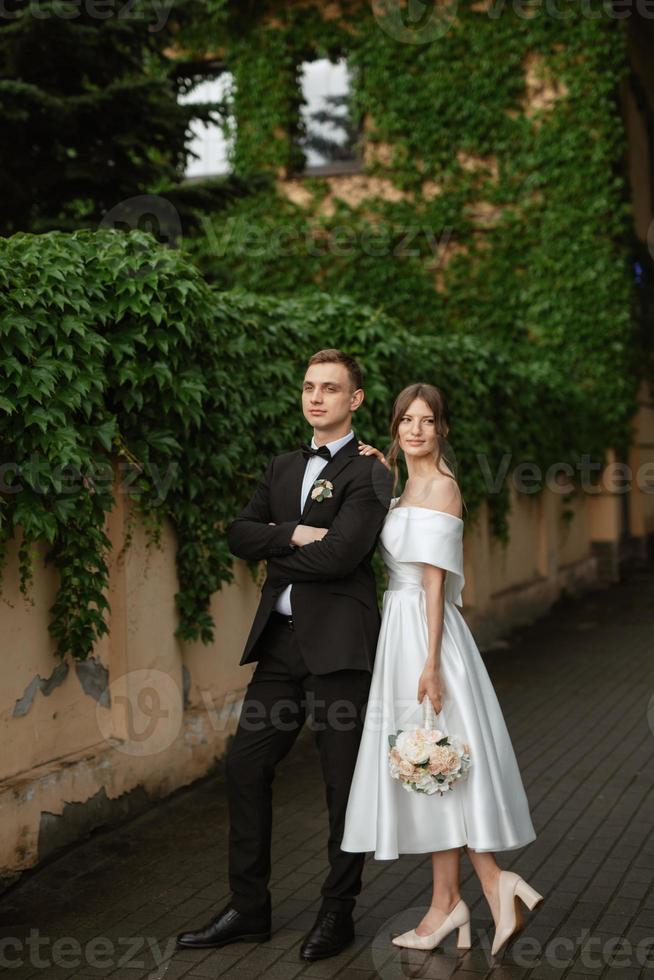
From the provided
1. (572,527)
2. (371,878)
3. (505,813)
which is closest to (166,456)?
(371,878)

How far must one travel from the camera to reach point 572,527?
1566 centimetres

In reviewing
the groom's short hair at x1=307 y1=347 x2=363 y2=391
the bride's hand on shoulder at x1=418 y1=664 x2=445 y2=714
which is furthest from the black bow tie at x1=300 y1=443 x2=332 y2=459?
the bride's hand on shoulder at x1=418 y1=664 x2=445 y2=714

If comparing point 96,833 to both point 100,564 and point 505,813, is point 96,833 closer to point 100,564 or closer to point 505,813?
point 100,564

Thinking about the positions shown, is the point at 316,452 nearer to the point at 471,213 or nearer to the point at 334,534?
the point at 334,534

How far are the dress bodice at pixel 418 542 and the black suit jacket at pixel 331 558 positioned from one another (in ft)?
0.21

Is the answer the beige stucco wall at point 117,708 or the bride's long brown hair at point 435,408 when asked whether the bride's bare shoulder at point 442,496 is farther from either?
the beige stucco wall at point 117,708

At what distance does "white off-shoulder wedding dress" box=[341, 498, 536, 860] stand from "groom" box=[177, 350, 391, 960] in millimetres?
91

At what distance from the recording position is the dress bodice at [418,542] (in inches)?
164

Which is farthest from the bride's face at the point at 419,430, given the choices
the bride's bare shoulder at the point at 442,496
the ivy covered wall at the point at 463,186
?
the ivy covered wall at the point at 463,186

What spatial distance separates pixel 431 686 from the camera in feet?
13.4

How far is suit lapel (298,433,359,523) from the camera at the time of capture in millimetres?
4332

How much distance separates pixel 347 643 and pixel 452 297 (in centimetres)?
1237

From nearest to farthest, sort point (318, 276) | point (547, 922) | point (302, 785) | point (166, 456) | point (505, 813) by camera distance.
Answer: point (505, 813)
point (547, 922)
point (166, 456)
point (302, 785)
point (318, 276)

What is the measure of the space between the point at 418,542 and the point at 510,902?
132 cm
